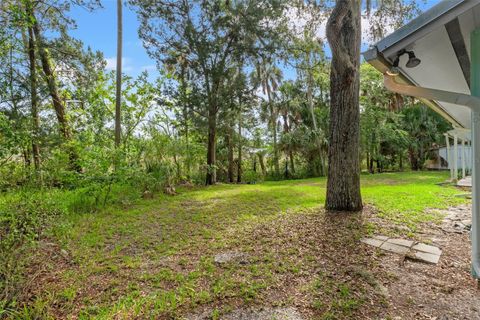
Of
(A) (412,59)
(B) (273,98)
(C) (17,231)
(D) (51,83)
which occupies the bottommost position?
(C) (17,231)

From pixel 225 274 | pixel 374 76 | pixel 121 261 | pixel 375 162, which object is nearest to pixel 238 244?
pixel 225 274

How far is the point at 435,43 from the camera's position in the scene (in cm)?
187

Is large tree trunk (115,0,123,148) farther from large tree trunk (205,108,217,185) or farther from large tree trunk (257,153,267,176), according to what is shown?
large tree trunk (257,153,267,176)

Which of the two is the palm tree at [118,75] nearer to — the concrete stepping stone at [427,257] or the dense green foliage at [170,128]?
the dense green foliage at [170,128]

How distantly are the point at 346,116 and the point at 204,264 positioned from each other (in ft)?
11.0

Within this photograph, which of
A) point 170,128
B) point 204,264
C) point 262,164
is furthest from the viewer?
point 262,164

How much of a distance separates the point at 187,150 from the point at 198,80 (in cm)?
296

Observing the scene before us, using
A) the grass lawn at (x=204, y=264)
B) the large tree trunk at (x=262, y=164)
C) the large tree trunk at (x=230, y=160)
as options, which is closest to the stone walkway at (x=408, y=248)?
the grass lawn at (x=204, y=264)

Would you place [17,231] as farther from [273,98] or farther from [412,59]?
[273,98]

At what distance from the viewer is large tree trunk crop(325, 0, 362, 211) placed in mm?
4242

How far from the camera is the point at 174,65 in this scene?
394 inches

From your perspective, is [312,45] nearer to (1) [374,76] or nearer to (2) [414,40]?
(2) [414,40]

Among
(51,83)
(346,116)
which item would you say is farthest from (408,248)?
(51,83)

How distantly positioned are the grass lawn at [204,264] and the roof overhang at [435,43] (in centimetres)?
195
